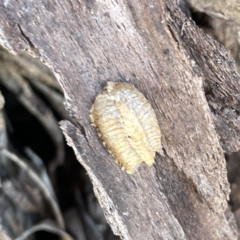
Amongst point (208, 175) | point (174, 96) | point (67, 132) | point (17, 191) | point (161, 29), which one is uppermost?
point (161, 29)

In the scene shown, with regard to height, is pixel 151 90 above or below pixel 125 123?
above

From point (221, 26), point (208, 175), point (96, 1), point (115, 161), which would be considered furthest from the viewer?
point (221, 26)

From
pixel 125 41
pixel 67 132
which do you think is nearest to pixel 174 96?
pixel 125 41

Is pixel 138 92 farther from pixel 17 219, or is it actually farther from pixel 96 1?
pixel 17 219
